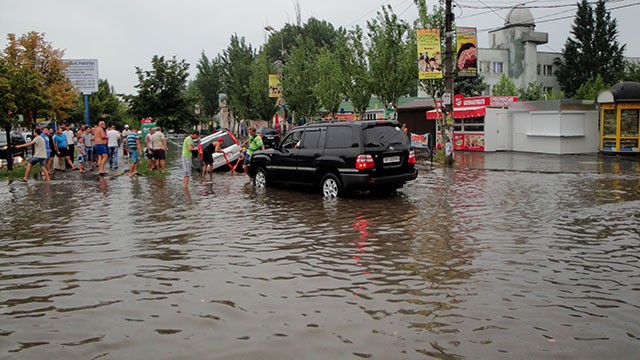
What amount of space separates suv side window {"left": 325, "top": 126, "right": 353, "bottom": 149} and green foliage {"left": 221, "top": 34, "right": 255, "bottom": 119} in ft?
133

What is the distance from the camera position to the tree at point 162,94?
29.2 metres

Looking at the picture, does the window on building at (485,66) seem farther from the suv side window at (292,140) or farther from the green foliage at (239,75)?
the suv side window at (292,140)

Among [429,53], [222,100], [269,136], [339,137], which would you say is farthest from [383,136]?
[222,100]

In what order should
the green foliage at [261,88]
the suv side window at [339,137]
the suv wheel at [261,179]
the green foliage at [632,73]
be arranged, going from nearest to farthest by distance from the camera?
the suv side window at [339,137]
the suv wheel at [261,179]
the green foliage at [261,88]
the green foliage at [632,73]

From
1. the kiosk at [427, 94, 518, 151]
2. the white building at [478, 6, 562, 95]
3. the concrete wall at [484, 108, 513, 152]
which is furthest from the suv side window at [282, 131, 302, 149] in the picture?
the white building at [478, 6, 562, 95]

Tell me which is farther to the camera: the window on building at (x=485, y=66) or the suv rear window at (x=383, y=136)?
the window on building at (x=485, y=66)

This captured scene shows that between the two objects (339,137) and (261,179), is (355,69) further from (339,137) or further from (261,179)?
(339,137)

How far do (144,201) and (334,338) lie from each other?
388 inches

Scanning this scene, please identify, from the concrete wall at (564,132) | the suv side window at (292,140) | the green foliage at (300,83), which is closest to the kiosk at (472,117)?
the concrete wall at (564,132)

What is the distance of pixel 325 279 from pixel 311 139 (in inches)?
310

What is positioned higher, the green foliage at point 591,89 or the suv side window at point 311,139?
the green foliage at point 591,89

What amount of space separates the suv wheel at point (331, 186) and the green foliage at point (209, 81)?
59.5 metres

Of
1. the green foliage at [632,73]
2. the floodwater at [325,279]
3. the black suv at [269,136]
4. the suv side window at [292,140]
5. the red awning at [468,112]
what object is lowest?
the floodwater at [325,279]

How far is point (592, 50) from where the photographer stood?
70.3 m
